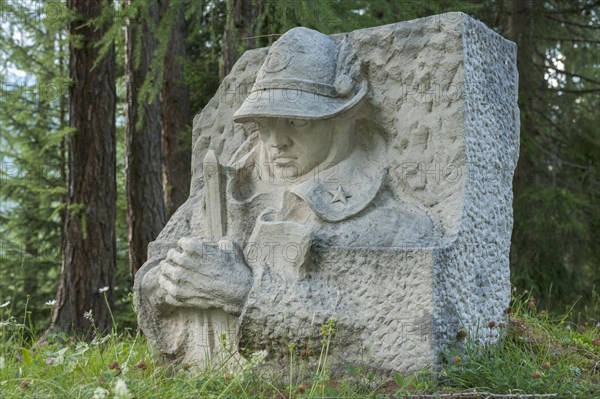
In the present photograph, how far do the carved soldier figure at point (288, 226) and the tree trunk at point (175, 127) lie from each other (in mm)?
4493

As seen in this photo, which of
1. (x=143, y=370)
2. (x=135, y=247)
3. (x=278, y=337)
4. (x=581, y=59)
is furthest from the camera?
(x=581, y=59)

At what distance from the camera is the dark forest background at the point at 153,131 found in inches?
261

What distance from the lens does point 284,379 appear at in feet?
12.7

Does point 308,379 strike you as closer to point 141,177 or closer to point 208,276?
point 208,276

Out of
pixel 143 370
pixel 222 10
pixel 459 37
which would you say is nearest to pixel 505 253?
pixel 459 37

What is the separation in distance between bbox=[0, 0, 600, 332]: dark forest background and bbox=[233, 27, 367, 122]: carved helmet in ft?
5.60

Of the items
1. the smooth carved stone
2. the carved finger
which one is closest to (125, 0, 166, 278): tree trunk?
the smooth carved stone

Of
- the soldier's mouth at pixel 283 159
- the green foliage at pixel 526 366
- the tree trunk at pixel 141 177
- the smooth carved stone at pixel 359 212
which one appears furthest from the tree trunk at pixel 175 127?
the green foliage at pixel 526 366

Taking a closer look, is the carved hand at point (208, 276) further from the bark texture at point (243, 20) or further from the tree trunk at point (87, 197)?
the tree trunk at point (87, 197)

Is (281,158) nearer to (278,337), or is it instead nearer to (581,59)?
(278,337)

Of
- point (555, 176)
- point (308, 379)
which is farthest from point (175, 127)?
point (308, 379)

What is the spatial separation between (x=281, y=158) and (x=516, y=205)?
172 inches

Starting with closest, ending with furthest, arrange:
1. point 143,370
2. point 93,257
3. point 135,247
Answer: point 143,370
point 93,257
point 135,247

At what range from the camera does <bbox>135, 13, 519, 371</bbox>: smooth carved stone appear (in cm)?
368
